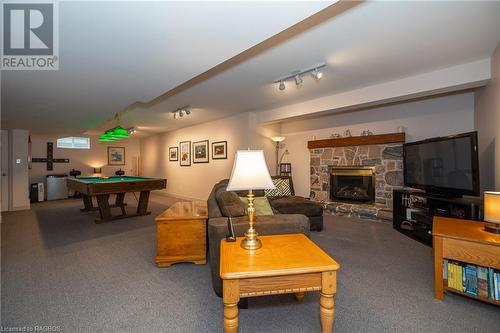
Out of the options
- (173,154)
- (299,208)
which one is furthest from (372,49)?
(173,154)

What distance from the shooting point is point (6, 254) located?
280 centimetres

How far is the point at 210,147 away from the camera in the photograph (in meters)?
6.33

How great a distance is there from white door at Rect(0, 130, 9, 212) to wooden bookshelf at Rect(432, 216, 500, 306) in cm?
838

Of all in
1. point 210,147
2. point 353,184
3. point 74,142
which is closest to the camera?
point 353,184

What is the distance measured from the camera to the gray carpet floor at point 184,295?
63.0 inches

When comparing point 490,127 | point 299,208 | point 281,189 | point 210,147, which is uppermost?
point 210,147

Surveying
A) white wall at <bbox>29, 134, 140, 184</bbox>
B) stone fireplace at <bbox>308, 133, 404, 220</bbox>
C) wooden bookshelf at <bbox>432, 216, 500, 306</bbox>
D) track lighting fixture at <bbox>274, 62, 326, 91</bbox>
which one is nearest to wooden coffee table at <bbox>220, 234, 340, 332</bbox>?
wooden bookshelf at <bbox>432, 216, 500, 306</bbox>

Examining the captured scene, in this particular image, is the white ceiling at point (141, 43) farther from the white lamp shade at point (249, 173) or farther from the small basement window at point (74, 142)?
the small basement window at point (74, 142)

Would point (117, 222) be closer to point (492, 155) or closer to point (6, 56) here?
point (6, 56)

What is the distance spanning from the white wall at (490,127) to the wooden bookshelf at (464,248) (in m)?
1.06

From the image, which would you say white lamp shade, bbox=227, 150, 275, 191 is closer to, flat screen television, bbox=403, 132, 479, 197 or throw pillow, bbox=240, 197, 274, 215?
throw pillow, bbox=240, 197, 274, 215

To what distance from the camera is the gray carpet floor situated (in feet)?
5.25

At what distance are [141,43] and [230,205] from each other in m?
1.61

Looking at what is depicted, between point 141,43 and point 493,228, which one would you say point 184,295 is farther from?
point 493,228
